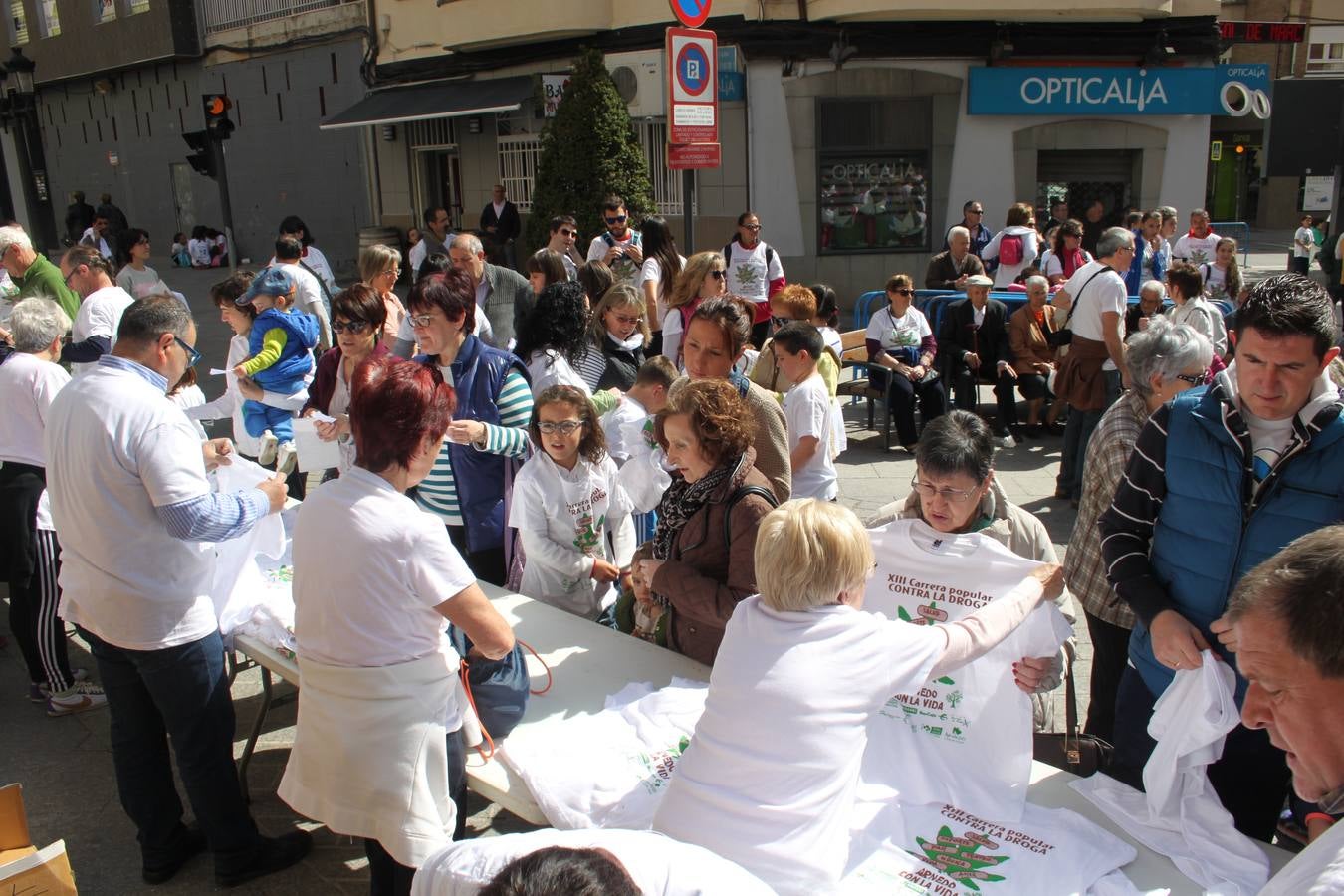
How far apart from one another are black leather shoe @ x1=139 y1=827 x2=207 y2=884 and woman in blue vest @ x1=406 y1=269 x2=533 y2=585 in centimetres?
135

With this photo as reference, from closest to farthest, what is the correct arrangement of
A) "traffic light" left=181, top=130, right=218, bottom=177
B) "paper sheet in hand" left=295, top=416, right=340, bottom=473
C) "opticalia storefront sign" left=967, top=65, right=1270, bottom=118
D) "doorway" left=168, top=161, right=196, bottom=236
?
"paper sheet in hand" left=295, top=416, right=340, bottom=473 → "traffic light" left=181, top=130, right=218, bottom=177 → "opticalia storefront sign" left=967, top=65, right=1270, bottom=118 → "doorway" left=168, top=161, right=196, bottom=236

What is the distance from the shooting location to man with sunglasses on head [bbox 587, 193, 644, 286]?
342 inches

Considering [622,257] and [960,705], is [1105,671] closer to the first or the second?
[960,705]

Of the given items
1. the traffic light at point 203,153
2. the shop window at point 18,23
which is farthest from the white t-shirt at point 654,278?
the shop window at point 18,23

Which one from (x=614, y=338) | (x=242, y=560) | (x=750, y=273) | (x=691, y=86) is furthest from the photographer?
(x=750, y=273)

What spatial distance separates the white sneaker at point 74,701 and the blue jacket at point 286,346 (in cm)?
175

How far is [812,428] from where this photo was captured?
176 inches

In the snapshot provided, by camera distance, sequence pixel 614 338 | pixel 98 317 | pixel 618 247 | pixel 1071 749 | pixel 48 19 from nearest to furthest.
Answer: pixel 1071 749 → pixel 614 338 → pixel 98 317 → pixel 618 247 → pixel 48 19

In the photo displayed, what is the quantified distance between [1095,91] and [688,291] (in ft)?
35.1

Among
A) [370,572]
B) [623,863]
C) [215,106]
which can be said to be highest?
[215,106]

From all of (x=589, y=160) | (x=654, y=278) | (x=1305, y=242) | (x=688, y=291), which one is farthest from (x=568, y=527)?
(x=1305, y=242)

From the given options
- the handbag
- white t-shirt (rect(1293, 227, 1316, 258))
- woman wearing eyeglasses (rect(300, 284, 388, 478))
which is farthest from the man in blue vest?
white t-shirt (rect(1293, 227, 1316, 258))

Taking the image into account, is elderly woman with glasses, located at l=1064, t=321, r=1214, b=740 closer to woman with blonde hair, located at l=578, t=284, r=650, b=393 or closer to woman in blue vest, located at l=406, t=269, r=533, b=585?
woman in blue vest, located at l=406, t=269, r=533, b=585

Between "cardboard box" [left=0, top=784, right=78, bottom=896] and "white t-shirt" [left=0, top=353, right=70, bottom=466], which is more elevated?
"white t-shirt" [left=0, top=353, right=70, bottom=466]
